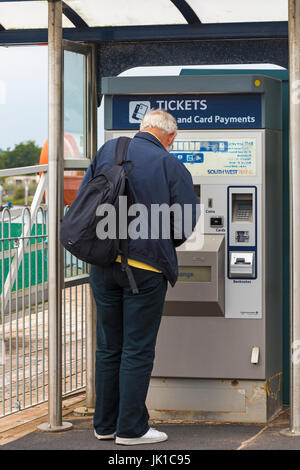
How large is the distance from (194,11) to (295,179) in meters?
1.44

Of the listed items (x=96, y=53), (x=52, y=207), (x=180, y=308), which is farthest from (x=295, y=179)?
(x=96, y=53)

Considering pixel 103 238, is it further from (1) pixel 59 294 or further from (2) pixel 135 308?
(1) pixel 59 294

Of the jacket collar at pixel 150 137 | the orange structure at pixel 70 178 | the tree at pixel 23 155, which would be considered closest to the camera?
the jacket collar at pixel 150 137

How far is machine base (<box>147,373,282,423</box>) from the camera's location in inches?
196

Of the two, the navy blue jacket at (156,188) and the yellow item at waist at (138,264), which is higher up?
the navy blue jacket at (156,188)

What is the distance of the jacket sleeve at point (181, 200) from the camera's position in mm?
4250

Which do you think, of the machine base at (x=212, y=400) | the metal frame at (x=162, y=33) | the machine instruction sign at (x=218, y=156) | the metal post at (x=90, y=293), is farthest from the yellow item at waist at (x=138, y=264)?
the metal frame at (x=162, y=33)

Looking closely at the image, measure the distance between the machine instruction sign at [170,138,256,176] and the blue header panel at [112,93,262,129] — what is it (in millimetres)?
95

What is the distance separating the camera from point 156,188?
14.0 feet

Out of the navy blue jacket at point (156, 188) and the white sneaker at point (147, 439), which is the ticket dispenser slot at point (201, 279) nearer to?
the navy blue jacket at point (156, 188)

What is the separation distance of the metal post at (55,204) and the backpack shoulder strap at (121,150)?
0.57 m

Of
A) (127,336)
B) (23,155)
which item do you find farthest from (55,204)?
(23,155)

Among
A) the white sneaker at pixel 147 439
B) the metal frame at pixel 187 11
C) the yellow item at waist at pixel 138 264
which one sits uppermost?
the metal frame at pixel 187 11

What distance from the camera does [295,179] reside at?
14.9ft
